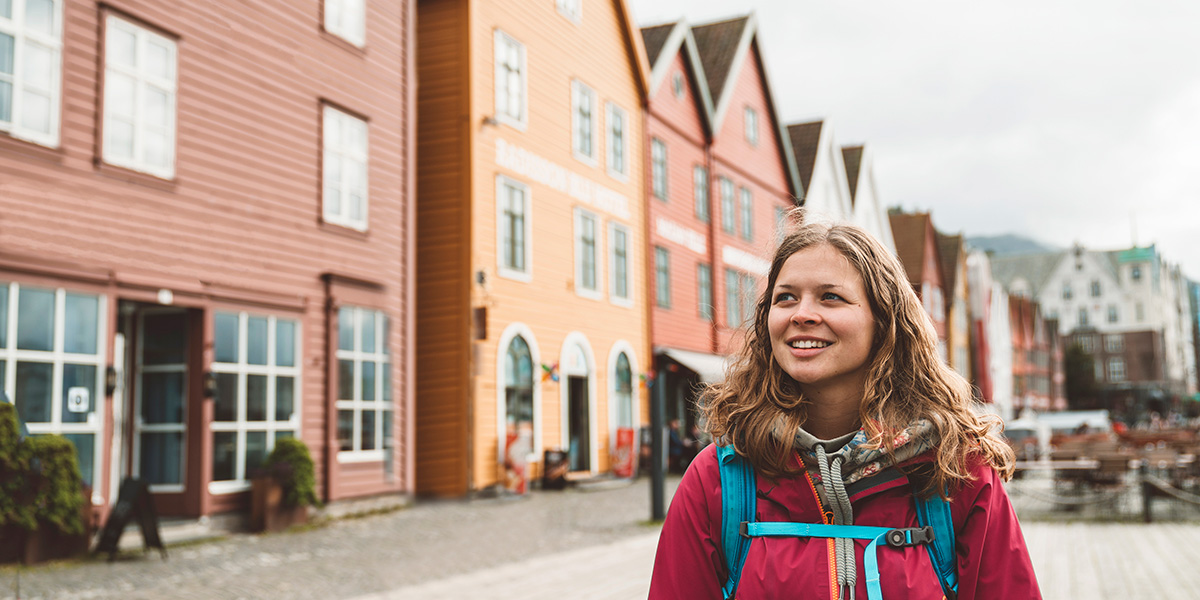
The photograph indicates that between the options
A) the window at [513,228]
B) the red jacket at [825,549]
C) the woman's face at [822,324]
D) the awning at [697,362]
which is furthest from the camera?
the awning at [697,362]

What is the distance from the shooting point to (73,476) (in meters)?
10.2

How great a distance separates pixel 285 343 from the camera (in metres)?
13.8

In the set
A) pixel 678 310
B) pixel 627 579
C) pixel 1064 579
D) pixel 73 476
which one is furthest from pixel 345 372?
pixel 678 310

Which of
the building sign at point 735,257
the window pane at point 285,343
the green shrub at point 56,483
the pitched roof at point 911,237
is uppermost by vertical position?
the pitched roof at point 911,237

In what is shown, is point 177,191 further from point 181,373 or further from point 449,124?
point 449,124

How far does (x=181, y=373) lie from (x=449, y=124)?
23.9ft

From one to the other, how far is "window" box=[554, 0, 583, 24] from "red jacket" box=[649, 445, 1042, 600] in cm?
2009

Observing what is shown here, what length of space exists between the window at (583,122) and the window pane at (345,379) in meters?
8.20

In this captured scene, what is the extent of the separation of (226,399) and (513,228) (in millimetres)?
7587

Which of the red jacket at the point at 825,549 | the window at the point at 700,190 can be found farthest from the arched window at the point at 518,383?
the red jacket at the point at 825,549

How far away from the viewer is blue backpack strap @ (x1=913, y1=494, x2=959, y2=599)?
2234 millimetres

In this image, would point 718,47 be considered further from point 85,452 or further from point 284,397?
point 85,452

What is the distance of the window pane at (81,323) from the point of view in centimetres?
1070

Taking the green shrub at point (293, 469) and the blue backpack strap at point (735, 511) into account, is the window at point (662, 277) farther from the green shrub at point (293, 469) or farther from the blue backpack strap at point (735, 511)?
the blue backpack strap at point (735, 511)
